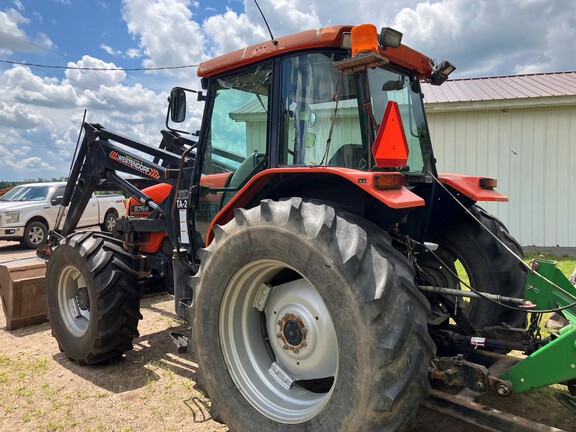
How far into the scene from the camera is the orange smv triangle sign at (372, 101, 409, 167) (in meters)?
2.57

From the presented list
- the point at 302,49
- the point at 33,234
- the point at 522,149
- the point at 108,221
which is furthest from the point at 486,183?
the point at 108,221

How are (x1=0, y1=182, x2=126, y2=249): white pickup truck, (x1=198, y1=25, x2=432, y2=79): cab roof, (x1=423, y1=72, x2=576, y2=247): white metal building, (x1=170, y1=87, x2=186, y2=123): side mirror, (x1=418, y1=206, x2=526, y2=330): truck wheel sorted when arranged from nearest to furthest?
(x1=198, y1=25, x2=432, y2=79): cab roof, (x1=418, y1=206, x2=526, y2=330): truck wheel, (x1=170, y1=87, x2=186, y2=123): side mirror, (x1=423, y1=72, x2=576, y2=247): white metal building, (x1=0, y1=182, x2=126, y2=249): white pickup truck

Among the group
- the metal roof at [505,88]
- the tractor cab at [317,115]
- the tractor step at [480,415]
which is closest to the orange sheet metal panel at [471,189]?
the tractor cab at [317,115]

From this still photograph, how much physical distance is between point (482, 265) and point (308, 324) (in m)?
1.64

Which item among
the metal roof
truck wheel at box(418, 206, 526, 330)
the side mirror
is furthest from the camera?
the metal roof

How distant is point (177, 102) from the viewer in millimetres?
3727

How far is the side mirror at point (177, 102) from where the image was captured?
3729 mm

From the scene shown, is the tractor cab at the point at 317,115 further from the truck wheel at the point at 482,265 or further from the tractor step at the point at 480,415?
the tractor step at the point at 480,415

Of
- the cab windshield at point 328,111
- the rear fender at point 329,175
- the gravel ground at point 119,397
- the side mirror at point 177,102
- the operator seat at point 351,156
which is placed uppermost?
the side mirror at point 177,102

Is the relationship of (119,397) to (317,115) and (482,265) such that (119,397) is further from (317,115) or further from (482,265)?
(482,265)

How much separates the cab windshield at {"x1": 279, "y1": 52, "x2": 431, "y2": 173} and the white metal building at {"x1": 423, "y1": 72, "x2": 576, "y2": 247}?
26.6ft

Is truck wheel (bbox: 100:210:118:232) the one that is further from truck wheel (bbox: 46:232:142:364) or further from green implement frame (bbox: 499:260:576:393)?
green implement frame (bbox: 499:260:576:393)

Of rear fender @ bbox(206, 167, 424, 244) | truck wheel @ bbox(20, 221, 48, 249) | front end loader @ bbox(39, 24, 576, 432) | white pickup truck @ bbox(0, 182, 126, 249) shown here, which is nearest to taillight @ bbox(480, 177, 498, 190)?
front end loader @ bbox(39, 24, 576, 432)

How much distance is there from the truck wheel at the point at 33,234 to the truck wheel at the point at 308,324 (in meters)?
11.1
